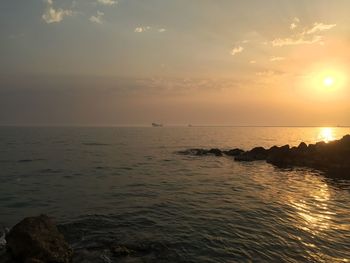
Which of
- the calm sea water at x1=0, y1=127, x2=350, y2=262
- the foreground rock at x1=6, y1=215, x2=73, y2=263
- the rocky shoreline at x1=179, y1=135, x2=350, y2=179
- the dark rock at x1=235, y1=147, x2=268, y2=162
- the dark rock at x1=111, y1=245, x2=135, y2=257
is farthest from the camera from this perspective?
the dark rock at x1=235, y1=147, x2=268, y2=162

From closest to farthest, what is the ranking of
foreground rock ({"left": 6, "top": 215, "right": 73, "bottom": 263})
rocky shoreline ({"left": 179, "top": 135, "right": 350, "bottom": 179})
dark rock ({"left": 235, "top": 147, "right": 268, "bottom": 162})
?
foreground rock ({"left": 6, "top": 215, "right": 73, "bottom": 263}) → rocky shoreline ({"left": 179, "top": 135, "right": 350, "bottom": 179}) → dark rock ({"left": 235, "top": 147, "right": 268, "bottom": 162})

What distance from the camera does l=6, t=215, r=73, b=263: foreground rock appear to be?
11875 mm

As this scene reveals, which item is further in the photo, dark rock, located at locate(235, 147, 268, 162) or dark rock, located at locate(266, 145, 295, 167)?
dark rock, located at locate(235, 147, 268, 162)

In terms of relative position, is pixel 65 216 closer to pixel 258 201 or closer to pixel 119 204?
pixel 119 204

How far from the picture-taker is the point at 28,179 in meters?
31.5

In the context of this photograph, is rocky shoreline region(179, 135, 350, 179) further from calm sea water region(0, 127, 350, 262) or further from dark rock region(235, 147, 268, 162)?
calm sea water region(0, 127, 350, 262)

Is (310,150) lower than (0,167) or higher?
higher

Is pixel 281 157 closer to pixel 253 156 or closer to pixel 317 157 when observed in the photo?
pixel 317 157

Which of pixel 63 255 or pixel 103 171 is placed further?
pixel 103 171

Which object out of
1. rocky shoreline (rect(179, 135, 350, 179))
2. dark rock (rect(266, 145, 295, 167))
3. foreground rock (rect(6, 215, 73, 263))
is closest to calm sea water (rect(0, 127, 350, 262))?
foreground rock (rect(6, 215, 73, 263))

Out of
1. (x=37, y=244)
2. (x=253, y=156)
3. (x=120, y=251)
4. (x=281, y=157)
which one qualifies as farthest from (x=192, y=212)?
(x=253, y=156)

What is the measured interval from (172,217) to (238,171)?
69.5 ft

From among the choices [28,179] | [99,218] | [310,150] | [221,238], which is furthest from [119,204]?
[310,150]

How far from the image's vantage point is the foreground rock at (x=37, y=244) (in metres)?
11.9
